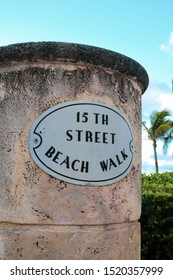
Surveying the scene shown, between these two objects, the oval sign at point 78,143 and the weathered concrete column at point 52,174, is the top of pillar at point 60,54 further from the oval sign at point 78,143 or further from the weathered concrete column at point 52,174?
the oval sign at point 78,143

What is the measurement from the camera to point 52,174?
254 centimetres

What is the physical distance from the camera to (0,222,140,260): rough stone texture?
256 centimetres

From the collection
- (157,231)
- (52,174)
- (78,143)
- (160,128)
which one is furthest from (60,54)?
(160,128)

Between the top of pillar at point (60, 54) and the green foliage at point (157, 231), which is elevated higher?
the top of pillar at point (60, 54)

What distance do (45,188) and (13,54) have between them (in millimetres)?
999

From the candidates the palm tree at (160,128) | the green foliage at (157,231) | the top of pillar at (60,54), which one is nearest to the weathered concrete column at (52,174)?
the top of pillar at (60,54)

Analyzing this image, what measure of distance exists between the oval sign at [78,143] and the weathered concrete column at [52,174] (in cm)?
1

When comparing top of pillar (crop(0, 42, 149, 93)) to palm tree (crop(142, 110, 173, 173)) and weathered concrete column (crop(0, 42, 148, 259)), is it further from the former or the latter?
palm tree (crop(142, 110, 173, 173))

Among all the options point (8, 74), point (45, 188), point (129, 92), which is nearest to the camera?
point (45, 188)

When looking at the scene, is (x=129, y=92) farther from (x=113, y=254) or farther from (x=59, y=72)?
(x=113, y=254)

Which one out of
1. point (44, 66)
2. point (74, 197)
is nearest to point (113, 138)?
point (74, 197)

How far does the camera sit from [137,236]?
Result: 2.99 m

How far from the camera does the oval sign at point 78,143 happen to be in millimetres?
2561

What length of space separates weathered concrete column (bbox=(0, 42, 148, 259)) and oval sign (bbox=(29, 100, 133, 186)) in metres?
0.01
